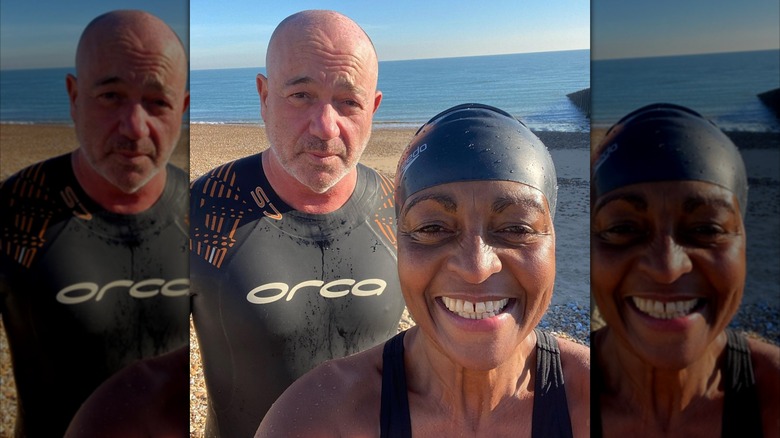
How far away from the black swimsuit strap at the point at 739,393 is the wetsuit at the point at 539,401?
0.96 meters

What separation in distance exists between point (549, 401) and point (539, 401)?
32mm

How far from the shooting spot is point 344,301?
2.64 metres

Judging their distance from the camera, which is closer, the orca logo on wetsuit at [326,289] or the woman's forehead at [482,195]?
the woman's forehead at [482,195]

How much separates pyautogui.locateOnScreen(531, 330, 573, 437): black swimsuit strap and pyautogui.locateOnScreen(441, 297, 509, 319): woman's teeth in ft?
0.96

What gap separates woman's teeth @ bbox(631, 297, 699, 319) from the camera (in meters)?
1.10

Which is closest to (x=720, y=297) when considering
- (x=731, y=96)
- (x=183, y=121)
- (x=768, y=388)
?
(x=768, y=388)

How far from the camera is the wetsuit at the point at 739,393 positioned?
1.12m

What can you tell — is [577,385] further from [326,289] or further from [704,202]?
[704,202]

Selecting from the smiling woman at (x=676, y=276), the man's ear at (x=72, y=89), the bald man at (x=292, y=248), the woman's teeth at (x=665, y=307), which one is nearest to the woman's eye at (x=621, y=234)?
the smiling woman at (x=676, y=276)

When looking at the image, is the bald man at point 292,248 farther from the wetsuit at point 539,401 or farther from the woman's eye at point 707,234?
the woman's eye at point 707,234

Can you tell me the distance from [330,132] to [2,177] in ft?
4.40

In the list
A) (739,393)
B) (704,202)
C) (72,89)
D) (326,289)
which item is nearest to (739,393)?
(739,393)

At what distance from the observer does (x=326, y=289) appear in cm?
263

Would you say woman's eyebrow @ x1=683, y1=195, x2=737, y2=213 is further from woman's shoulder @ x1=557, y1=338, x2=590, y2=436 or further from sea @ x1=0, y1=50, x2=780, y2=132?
woman's shoulder @ x1=557, y1=338, x2=590, y2=436
